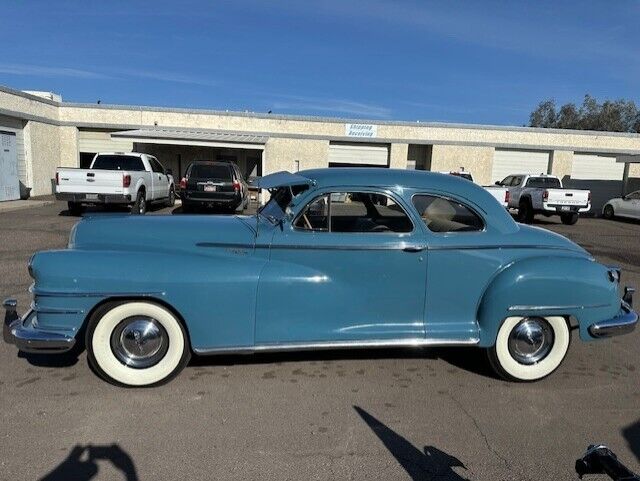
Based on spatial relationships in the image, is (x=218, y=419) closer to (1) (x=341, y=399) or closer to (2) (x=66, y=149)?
(1) (x=341, y=399)

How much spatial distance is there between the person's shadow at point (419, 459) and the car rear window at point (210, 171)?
1263 cm

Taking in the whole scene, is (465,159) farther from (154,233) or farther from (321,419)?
(321,419)

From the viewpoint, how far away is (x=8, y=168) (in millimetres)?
18594

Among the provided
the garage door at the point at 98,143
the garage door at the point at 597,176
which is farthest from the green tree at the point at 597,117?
the garage door at the point at 98,143

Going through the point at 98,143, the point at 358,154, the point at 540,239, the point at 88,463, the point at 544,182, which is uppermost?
the point at 358,154

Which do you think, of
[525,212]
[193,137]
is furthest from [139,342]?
[193,137]

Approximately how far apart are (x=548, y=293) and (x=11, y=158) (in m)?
20.8

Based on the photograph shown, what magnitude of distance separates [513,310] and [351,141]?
2243 cm

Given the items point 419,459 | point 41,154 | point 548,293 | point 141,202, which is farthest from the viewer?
point 41,154

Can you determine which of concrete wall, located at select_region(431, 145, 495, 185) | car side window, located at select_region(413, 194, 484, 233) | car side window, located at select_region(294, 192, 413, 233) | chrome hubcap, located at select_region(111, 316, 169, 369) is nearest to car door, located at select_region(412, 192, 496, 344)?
car side window, located at select_region(413, 194, 484, 233)

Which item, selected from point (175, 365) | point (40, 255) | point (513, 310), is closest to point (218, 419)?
point (175, 365)

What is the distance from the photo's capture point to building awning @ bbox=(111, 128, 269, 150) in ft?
70.6

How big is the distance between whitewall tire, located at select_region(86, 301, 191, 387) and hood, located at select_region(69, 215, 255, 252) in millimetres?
517

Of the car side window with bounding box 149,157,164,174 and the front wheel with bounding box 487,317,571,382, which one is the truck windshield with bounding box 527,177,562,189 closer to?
the car side window with bounding box 149,157,164,174
